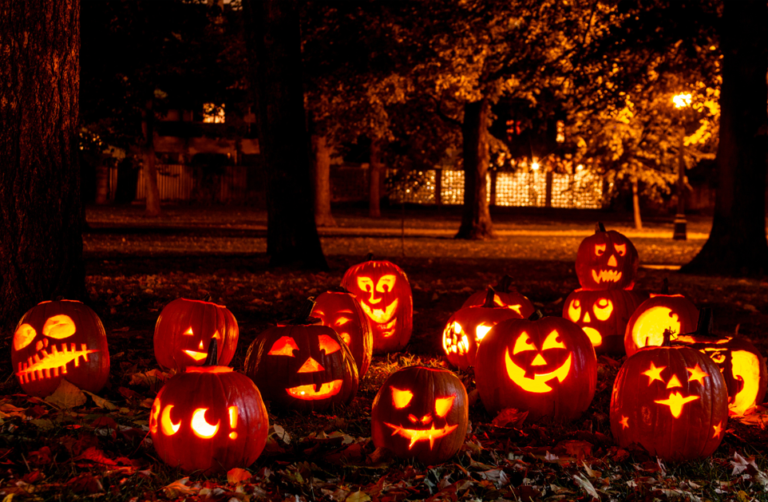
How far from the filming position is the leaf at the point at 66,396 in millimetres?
4211

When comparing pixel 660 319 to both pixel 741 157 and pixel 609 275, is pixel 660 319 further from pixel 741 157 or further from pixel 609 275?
pixel 741 157

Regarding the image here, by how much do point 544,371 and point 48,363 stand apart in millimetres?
2837

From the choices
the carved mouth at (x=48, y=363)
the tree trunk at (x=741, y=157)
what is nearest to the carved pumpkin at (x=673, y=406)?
the carved mouth at (x=48, y=363)

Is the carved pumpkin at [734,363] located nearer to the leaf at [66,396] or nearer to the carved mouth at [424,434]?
the carved mouth at [424,434]

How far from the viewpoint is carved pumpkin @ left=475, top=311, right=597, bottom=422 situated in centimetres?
438

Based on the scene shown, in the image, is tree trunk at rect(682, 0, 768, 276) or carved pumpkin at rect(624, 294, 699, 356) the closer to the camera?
carved pumpkin at rect(624, 294, 699, 356)

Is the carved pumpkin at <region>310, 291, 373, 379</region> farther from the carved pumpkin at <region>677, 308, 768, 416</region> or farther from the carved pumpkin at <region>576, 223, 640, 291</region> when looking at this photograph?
the carved pumpkin at <region>576, 223, 640, 291</region>

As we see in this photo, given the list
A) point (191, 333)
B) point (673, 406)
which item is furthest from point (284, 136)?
point (673, 406)

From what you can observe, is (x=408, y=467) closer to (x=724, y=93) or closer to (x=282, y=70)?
(x=282, y=70)

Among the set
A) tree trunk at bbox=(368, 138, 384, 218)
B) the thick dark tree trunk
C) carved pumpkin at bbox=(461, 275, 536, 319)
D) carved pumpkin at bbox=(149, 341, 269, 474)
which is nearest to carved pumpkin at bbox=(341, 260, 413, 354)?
carved pumpkin at bbox=(461, 275, 536, 319)

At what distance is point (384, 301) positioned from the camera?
627 cm

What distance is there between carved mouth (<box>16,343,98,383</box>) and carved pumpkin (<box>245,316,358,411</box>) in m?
1.03

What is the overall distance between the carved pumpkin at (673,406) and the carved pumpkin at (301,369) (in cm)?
154

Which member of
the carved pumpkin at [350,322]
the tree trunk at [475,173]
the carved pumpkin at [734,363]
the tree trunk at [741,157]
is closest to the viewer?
the carved pumpkin at [734,363]
